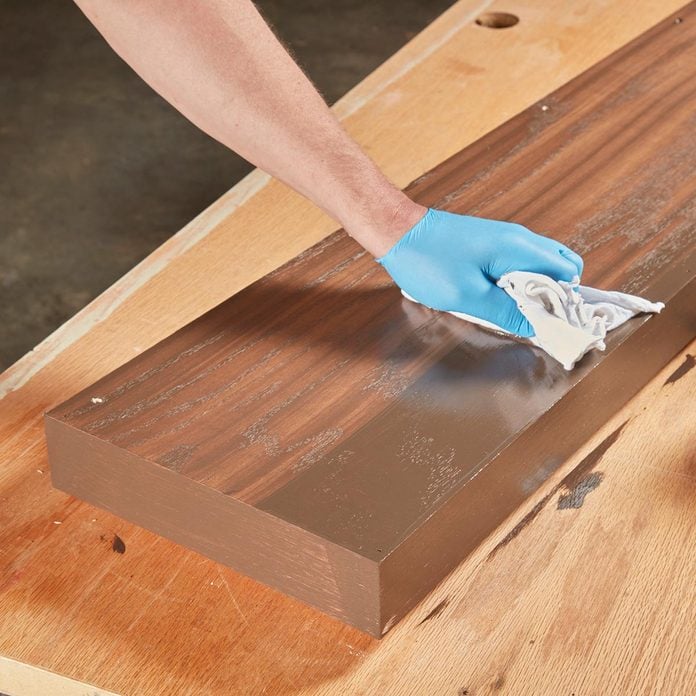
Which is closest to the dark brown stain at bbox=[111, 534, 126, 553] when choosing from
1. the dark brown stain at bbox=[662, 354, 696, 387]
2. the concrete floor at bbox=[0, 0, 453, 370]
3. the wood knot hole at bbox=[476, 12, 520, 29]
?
the dark brown stain at bbox=[662, 354, 696, 387]

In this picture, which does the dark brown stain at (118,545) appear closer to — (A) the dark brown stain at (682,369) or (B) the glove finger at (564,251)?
(B) the glove finger at (564,251)

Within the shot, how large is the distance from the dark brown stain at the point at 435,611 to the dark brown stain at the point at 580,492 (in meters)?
0.22

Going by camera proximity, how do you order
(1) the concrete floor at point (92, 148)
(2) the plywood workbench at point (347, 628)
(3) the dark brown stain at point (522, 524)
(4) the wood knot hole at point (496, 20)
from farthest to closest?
(1) the concrete floor at point (92, 148) < (4) the wood knot hole at point (496, 20) < (3) the dark brown stain at point (522, 524) < (2) the plywood workbench at point (347, 628)

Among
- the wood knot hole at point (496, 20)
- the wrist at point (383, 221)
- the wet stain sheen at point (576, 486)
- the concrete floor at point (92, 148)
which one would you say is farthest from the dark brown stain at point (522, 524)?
the concrete floor at point (92, 148)

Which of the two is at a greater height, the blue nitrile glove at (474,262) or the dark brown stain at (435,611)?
the blue nitrile glove at (474,262)

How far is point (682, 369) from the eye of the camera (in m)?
1.75

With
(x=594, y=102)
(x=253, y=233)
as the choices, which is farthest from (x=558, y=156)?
(x=253, y=233)

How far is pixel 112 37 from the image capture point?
1600 mm

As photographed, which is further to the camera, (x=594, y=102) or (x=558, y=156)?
(x=594, y=102)

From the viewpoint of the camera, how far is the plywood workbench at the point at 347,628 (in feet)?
4.25

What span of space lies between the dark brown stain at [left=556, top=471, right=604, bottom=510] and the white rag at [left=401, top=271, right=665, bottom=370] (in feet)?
0.50

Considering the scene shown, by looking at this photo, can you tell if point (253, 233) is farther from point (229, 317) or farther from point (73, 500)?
point (73, 500)

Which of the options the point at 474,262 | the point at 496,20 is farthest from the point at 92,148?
the point at 474,262

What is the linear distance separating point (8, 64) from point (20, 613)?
3811 mm
